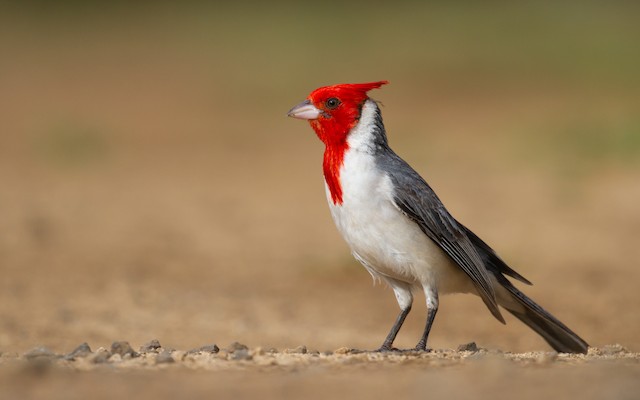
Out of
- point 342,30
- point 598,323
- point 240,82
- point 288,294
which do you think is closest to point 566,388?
point 598,323

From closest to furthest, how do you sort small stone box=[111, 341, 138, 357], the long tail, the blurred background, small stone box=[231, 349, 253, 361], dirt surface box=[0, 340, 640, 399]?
dirt surface box=[0, 340, 640, 399]
small stone box=[231, 349, 253, 361]
small stone box=[111, 341, 138, 357]
the long tail
the blurred background

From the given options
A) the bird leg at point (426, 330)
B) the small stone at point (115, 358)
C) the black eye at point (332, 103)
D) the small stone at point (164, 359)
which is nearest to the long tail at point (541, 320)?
the bird leg at point (426, 330)

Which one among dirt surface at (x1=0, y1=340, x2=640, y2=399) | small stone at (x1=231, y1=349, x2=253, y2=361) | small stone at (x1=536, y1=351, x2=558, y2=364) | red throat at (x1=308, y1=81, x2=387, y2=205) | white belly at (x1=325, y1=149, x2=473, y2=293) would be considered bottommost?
dirt surface at (x1=0, y1=340, x2=640, y2=399)

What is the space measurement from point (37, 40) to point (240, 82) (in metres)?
6.75

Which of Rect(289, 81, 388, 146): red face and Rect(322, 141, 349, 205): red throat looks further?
Rect(289, 81, 388, 146): red face

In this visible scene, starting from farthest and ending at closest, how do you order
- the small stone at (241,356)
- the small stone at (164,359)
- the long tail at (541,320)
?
the long tail at (541,320)
the small stone at (241,356)
the small stone at (164,359)

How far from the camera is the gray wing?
19.7 ft

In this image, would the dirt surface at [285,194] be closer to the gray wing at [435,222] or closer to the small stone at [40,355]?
the small stone at [40,355]

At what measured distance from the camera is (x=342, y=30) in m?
27.4

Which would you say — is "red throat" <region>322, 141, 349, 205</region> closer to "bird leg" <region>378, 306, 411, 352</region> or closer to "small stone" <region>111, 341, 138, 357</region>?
"bird leg" <region>378, 306, 411, 352</region>

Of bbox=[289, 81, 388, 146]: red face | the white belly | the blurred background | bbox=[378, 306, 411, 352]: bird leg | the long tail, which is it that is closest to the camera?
the white belly

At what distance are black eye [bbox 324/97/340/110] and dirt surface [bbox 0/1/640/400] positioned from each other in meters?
1.38

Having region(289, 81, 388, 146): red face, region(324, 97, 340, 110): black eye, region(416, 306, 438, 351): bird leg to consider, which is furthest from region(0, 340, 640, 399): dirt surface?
region(324, 97, 340, 110): black eye

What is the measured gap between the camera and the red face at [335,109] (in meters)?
6.24
